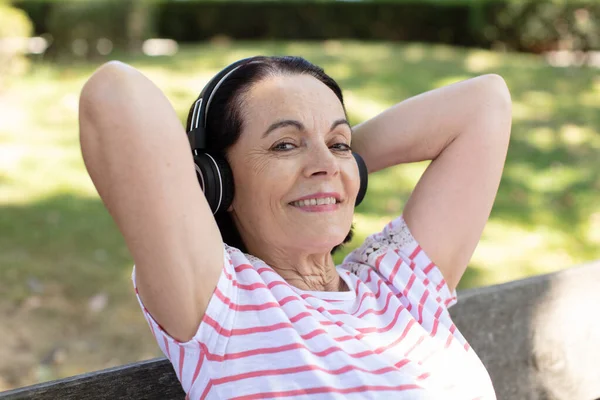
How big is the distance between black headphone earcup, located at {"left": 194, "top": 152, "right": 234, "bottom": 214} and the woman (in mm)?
30

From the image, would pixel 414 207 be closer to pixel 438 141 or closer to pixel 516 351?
pixel 438 141

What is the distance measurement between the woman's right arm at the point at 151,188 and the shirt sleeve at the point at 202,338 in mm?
19

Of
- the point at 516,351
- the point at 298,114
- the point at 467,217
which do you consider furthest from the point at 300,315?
the point at 516,351

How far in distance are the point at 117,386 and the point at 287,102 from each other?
829mm

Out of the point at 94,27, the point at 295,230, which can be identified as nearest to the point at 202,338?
the point at 295,230

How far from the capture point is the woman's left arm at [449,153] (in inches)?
90.6

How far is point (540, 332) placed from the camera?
8.69 ft

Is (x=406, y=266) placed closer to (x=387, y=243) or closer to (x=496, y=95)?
(x=387, y=243)

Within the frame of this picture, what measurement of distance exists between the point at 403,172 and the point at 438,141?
165 inches

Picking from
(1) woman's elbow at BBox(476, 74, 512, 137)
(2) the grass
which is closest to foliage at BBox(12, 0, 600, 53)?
(2) the grass

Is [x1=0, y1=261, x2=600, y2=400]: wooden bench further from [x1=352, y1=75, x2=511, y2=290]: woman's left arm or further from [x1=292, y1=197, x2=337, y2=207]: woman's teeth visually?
[x1=292, y1=197, x2=337, y2=207]: woman's teeth

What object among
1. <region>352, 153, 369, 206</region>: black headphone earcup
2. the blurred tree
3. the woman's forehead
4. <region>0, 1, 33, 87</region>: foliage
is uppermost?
the woman's forehead

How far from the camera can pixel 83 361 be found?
4059mm

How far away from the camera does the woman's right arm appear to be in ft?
5.33
